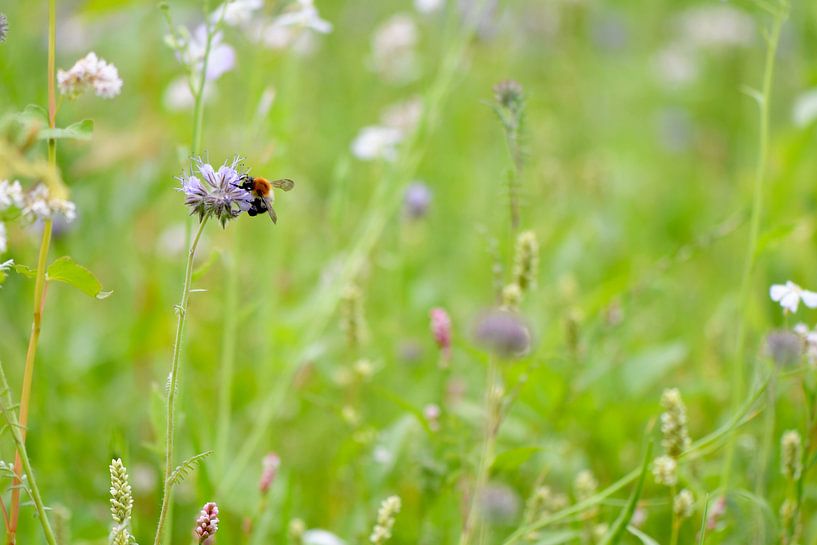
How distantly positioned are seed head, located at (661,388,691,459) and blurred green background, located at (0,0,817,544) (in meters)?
0.15

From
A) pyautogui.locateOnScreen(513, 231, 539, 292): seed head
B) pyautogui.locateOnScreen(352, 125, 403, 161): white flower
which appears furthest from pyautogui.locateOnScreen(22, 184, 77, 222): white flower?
pyautogui.locateOnScreen(352, 125, 403, 161): white flower

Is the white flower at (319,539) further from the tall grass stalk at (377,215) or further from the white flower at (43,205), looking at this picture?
the white flower at (43,205)

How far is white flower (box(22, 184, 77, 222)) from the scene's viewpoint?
0.73 metres

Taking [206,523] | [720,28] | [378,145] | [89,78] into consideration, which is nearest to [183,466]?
[206,523]

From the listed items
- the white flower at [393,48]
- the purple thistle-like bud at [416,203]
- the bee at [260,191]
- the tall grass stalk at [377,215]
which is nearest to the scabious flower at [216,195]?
the bee at [260,191]

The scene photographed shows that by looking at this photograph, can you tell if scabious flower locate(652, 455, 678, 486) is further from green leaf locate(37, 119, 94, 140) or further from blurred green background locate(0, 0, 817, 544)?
green leaf locate(37, 119, 94, 140)

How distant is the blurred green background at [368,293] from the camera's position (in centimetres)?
129

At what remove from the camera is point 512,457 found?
1.07 meters

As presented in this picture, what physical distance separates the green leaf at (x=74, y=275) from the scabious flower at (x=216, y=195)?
12cm

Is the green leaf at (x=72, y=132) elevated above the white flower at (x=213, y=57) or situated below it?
below

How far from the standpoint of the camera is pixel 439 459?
1.14m

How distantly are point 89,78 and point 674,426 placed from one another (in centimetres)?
64

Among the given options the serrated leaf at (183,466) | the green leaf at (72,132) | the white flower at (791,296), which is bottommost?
the serrated leaf at (183,466)

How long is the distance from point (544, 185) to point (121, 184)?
0.88 meters
